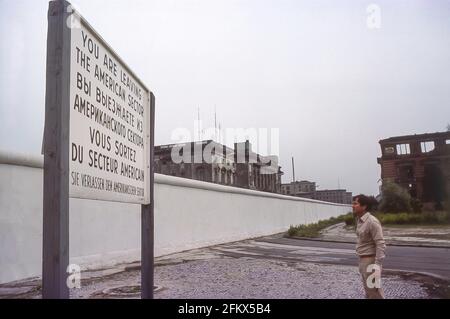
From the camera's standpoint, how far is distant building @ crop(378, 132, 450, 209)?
56.1 meters

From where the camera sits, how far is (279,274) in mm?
8109

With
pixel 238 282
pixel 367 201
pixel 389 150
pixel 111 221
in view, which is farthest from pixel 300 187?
pixel 367 201

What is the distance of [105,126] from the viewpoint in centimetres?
319

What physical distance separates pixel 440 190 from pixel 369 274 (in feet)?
166

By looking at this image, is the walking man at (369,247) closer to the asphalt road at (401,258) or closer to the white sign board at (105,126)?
the white sign board at (105,126)

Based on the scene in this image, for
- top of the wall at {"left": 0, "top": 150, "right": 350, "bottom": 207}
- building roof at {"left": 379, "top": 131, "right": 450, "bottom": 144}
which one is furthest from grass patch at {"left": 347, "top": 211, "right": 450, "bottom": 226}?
building roof at {"left": 379, "top": 131, "right": 450, "bottom": 144}

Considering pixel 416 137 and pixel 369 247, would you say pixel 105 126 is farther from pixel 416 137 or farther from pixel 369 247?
pixel 416 137

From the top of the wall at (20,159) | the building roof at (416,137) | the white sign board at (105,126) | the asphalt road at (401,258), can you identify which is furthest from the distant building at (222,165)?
the white sign board at (105,126)

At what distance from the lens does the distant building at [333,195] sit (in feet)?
246

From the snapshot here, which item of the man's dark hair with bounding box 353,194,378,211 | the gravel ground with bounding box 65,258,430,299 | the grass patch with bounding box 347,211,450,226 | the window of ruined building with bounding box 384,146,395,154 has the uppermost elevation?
the window of ruined building with bounding box 384,146,395,154

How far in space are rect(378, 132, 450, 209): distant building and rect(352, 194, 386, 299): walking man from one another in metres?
53.9

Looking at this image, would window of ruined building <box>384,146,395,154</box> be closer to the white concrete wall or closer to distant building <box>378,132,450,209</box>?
distant building <box>378,132,450,209</box>

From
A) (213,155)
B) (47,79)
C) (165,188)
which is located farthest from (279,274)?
(213,155)

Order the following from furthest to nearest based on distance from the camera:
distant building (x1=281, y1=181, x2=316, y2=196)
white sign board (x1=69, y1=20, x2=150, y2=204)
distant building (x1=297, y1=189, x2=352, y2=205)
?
distant building (x1=281, y1=181, x2=316, y2=196)
distant building (x1=297, y1=189, x2=352, y2=205)
white sign board (x1=69, y1=20, x2=150, y2=204)
